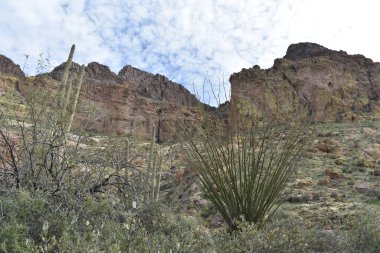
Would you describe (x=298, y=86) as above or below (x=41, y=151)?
above

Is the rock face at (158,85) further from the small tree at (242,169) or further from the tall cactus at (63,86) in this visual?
the small tree at (242,169)

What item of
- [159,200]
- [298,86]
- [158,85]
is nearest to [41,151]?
[159,200]

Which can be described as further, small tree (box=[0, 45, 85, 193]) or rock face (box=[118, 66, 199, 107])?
rock face (box=[118, 66, 199, 107])

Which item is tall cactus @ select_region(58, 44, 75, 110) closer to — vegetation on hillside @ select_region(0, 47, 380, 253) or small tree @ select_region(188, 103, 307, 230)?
vegetation on hillside @ select_region(0, 47, 380, 253)

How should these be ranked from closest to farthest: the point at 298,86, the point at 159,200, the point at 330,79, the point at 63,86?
the point at 159,200 → the point at 63,86 → the point at 298,86 → the point at 330,79

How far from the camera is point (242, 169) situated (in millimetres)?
5141

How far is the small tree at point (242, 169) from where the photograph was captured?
491 cm

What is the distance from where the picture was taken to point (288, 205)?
12.5 meters

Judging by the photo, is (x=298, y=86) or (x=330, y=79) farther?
(x=330, y=79)

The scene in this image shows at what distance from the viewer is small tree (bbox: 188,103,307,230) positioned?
491 centimetres

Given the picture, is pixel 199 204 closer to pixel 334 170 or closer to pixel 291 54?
pixel 334 170

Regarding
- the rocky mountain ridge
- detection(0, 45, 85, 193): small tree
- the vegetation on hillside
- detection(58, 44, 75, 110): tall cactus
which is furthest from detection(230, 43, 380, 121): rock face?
the vegetation on hillside

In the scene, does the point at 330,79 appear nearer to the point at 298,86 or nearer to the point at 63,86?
the point at 298,86

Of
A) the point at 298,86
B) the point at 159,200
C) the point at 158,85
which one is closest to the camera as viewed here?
the point at 159,200
